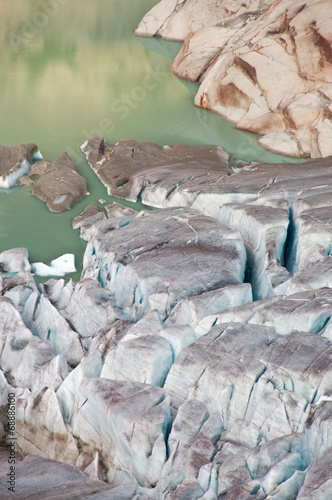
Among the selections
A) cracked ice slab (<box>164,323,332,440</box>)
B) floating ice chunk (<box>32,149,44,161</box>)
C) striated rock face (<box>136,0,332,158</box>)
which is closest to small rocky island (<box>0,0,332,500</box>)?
cracked ice slab (<box>164,323,332,440</box>)

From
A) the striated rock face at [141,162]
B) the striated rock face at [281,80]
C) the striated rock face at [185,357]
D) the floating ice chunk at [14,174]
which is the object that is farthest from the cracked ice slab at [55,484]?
the striated rock face at [281,80]

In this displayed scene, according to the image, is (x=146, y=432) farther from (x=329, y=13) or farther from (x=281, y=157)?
(x=329, y=13)

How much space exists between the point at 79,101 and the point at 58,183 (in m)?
6.51

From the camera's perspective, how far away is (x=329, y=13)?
18.5 meters

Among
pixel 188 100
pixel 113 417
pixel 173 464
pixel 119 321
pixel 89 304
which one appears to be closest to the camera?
pixel 173 464

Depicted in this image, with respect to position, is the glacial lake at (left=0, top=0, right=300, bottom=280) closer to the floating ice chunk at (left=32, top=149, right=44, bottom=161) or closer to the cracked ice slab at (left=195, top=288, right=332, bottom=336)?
the floating ice chunk at (left=32, top=149, right=44, bottom=161)

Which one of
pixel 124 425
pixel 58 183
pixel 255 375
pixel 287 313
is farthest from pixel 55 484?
pixel 58 183

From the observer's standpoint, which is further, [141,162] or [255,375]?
[141,162]

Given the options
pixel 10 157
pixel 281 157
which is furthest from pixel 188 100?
pixel 10 157

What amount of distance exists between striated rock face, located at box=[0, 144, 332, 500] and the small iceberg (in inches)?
19.0

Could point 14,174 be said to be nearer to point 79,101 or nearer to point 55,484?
point 79,101

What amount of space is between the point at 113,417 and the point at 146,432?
18.7 inches

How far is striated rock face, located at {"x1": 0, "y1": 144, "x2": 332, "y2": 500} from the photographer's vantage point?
667 centimetres

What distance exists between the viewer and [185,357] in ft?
25.8
